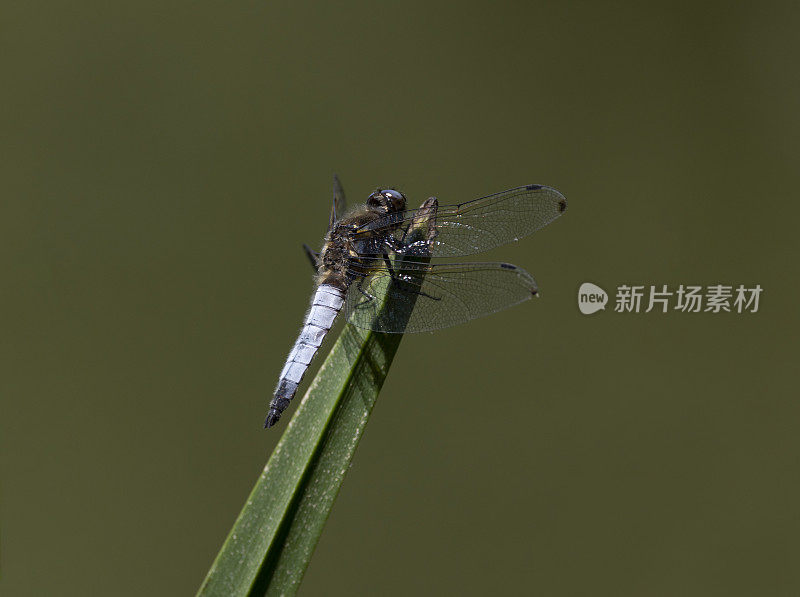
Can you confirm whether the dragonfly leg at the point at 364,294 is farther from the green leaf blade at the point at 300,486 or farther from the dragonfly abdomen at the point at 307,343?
the green leaf blade at the point at 300,486

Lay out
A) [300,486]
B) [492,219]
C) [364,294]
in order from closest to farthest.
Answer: [300,486], [364,294], [492,219]

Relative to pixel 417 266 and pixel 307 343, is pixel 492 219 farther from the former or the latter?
pixel 307 343

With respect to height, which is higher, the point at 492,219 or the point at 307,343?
the point at 492,219

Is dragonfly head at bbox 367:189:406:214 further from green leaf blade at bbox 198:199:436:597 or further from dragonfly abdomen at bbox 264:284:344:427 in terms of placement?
green leaf blade at bbox 198:199:436:597

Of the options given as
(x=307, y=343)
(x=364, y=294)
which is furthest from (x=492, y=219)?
(x=307, y=343)

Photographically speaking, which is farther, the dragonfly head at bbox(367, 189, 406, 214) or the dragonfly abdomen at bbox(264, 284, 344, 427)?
the dragonfly head at bbox(367, 189, 406, 214)

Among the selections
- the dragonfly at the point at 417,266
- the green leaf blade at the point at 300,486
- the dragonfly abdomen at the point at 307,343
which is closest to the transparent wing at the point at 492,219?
the dragonfly at the point at 417,266

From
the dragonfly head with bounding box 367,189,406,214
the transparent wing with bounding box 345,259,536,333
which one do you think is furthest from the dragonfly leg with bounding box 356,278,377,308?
the dragonfly head with bounding box 367,189,406,214

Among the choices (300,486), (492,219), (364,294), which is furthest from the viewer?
(492,219)
